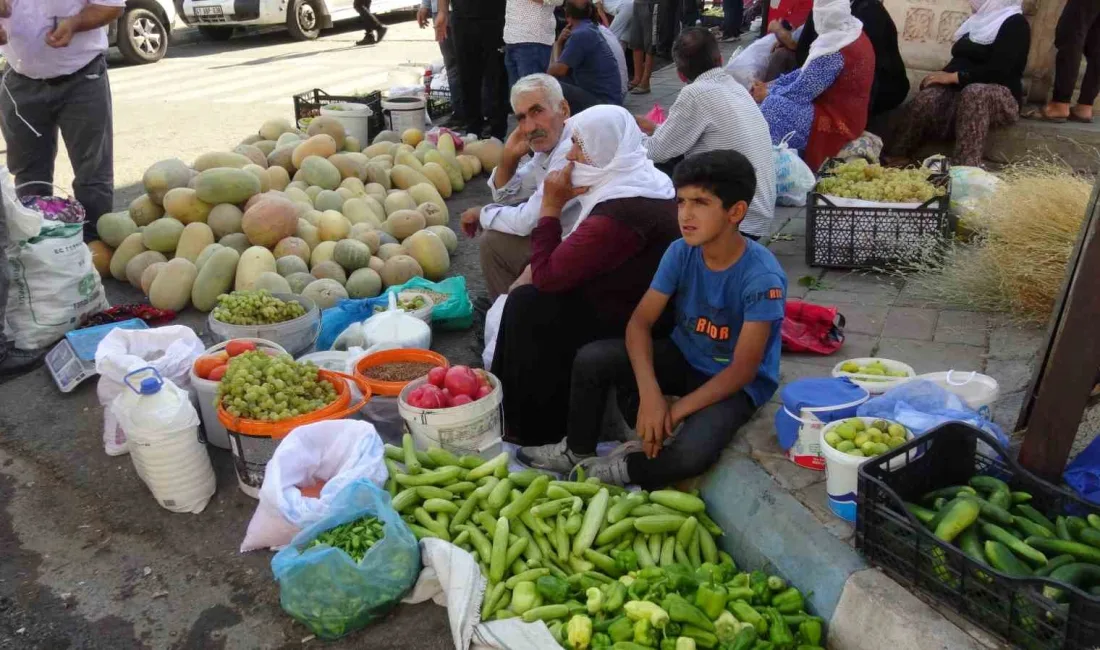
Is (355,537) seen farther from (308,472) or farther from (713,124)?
(713,124)

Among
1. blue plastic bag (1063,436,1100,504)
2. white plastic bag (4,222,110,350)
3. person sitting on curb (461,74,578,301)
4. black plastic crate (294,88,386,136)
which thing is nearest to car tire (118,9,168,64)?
black plastic crate (294,88,386,136)

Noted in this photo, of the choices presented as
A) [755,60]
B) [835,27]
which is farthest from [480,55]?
[835,27]

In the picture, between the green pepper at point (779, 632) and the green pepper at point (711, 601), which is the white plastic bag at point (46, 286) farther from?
the green pepper at point (779, 632)

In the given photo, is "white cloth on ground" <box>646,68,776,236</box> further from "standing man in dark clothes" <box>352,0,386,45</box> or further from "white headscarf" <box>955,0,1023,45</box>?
"standing man in dark clothes" <box>352,0,386,45</box>

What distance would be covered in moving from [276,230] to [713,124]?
2.59 metres

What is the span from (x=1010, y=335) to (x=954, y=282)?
46cm

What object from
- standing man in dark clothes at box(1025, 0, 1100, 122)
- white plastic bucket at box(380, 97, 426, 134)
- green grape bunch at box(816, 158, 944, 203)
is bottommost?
green grape bunch at box(816, 158, 944, 203)

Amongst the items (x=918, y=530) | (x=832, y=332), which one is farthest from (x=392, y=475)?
(x=832, y=332)

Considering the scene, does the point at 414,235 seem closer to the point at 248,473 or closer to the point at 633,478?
the point at 248,473

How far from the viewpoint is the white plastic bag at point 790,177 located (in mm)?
6281

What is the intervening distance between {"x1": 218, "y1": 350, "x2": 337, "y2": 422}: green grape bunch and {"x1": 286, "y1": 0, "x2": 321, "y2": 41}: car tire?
1341 cm

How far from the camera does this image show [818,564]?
2701 millimetres

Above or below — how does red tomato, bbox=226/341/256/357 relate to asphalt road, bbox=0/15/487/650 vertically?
above

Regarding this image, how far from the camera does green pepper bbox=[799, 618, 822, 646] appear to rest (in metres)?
2.56
